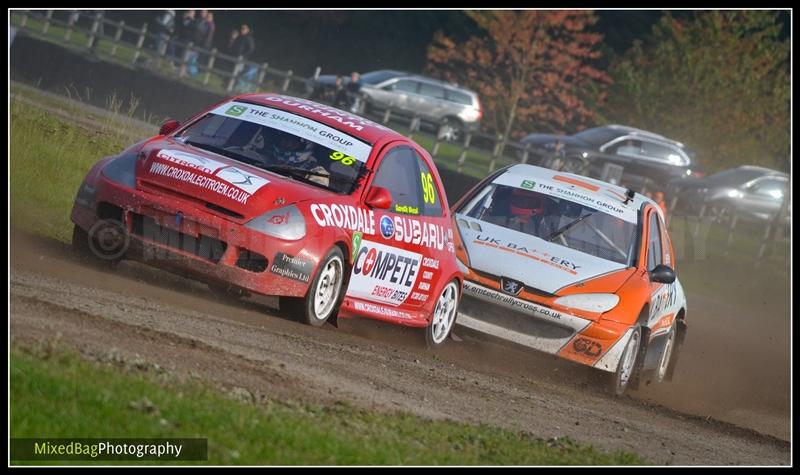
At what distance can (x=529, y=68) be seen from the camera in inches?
1786

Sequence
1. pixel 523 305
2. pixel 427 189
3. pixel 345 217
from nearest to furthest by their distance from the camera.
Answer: pixel 345 217
pixel 427 189
pixel 523 305

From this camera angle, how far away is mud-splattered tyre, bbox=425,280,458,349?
39.3ft

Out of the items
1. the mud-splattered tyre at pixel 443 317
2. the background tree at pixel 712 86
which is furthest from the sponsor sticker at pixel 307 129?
the background tree at pixel 712 86

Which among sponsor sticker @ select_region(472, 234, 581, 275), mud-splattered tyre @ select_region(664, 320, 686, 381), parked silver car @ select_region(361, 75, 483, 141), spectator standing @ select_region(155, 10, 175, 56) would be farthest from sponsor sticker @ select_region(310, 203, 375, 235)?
parked silver car @ select_region(361, 75, 483, 141)

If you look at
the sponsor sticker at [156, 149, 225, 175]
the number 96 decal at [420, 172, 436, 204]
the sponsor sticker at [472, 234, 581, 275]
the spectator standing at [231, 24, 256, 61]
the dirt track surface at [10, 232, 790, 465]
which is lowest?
the dirt track surface at [10, 232, 790, 465]

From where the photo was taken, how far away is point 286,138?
432 inches

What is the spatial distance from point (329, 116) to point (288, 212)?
1.57 m

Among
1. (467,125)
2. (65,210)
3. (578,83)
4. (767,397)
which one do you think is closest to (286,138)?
(65,210)

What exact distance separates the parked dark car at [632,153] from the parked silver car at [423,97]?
3240mm

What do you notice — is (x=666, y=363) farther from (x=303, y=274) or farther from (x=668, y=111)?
(x=668, y=111)

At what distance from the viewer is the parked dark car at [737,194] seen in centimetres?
3734

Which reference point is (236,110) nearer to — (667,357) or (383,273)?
(383,273)

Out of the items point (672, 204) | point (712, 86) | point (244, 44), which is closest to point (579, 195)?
point (672, 204)

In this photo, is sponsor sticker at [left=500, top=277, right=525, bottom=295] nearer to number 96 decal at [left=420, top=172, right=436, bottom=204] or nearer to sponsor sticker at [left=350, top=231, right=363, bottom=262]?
number 96 decal at [left=420, top=172, right=436, bottom=204]
